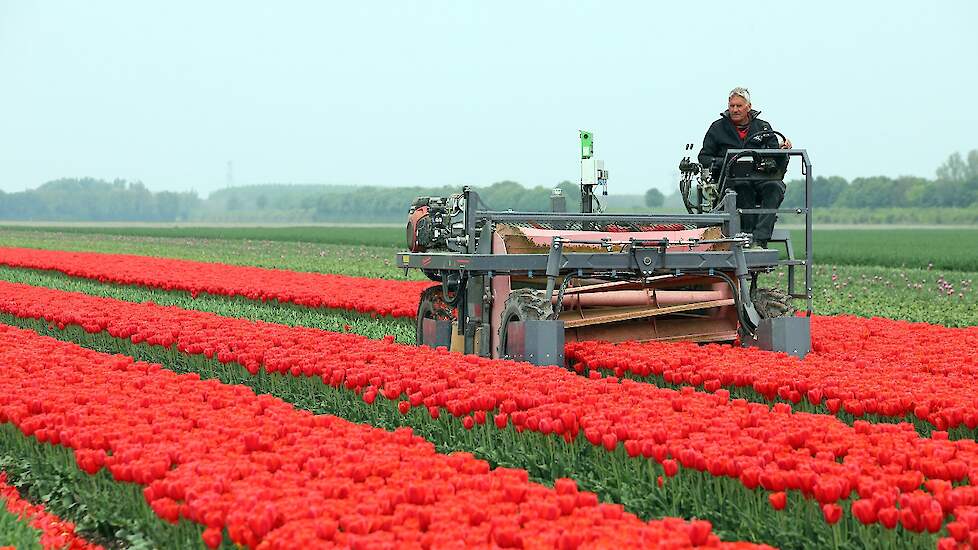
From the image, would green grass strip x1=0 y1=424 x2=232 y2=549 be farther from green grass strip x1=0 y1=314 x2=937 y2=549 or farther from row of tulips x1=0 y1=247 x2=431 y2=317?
row of tulips x1=0 y1=247 x2=431 y2=317

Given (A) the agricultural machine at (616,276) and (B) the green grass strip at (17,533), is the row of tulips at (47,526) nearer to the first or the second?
(B) the green grass strip at (17,533)

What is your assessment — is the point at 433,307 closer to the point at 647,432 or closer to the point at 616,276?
the point at 616,276

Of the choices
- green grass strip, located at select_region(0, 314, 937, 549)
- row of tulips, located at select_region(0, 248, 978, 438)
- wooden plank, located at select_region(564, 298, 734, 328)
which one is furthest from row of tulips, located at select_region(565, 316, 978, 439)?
green grass strip, located at select_region(0, 314, 937, 549)

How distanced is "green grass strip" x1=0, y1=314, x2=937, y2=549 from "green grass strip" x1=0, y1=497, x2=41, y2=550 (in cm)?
262

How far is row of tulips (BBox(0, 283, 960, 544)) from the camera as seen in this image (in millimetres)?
5488

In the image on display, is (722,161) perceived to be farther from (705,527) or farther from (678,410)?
(705,527)

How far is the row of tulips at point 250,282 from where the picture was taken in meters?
18.8

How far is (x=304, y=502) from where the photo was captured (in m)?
5.23

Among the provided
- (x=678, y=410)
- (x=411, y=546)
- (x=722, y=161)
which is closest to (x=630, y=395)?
(x=678, y=410)

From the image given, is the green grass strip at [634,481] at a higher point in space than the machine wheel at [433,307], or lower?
lower

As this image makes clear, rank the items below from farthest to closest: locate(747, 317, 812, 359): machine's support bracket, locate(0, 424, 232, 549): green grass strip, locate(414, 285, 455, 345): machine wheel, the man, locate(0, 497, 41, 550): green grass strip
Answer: locate(414, 285, 455, 345): machine wheel, the man, locate(747, 317, 812, 359): machine's support bracket, locate(0, 424, 232, 549): green grass strip, locate(0, 497, 41, 550): green grass strip

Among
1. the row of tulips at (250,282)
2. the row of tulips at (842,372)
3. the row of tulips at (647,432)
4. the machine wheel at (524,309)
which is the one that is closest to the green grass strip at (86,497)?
the row of tulips at (647,432)

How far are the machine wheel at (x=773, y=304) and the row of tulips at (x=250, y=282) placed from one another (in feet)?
22.9

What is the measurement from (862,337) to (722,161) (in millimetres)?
2269
